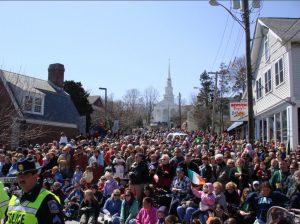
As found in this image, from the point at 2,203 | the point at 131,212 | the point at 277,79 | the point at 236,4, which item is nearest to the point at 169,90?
the point at 277,79

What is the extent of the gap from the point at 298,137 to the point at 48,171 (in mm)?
12676

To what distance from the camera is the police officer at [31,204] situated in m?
4.02

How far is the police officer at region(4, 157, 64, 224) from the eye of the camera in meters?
4.02

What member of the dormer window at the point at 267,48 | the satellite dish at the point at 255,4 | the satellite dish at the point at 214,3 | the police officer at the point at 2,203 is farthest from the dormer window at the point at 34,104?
the police officer at the point at 2,203

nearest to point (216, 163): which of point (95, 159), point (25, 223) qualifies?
point (95, 159)

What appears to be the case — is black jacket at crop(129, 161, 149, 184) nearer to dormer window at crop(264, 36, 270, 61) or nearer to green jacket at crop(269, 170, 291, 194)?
green jacket at crop(269, 170, 291, 194)

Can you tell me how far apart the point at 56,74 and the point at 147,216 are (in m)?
32.3

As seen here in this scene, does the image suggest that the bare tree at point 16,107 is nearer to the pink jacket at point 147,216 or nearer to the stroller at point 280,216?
the pink jacket at point 147,216

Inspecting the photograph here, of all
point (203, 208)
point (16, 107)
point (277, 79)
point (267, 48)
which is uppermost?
point (267, 48)

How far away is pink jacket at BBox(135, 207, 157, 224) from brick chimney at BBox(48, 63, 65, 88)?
31.9 m

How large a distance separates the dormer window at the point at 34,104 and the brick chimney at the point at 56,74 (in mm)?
8059

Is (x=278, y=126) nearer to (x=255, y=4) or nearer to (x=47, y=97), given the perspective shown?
(x=255, y=4)

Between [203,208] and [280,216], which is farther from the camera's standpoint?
[203,208]

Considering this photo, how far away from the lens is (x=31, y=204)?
4066 mm
